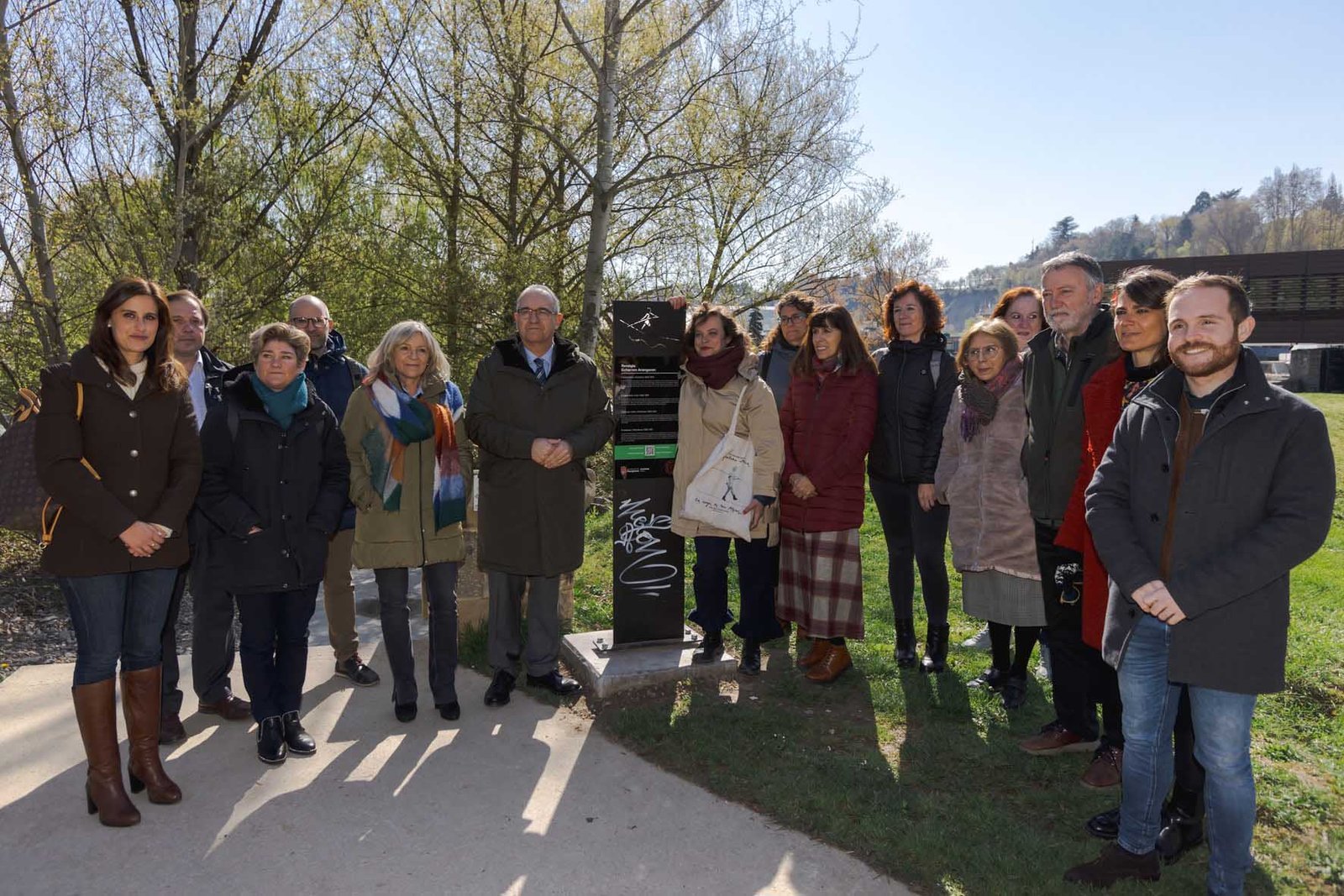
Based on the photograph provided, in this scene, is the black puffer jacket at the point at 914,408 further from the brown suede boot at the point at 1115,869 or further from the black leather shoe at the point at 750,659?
the brown suede boot at the point at 1115,869

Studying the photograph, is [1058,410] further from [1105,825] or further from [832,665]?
[832,665]

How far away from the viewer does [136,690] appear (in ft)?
12.0

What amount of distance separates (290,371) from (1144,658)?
3652mm

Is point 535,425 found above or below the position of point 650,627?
above

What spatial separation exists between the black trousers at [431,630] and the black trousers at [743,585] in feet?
4.70

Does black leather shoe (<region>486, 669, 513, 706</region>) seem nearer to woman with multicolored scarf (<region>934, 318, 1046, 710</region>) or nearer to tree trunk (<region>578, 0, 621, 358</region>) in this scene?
woman with multicolored scarf (<region>934, 318, 1046, 710</region>)

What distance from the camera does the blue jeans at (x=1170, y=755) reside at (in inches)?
112

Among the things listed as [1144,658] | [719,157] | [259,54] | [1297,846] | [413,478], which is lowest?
[1297,846]

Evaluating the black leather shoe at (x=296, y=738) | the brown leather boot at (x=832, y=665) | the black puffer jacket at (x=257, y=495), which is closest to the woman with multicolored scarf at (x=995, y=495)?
the brown leather boot at (x=832, y=665)

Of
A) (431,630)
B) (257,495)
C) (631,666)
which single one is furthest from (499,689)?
(257,495)

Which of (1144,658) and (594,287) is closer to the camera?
(1144,658)

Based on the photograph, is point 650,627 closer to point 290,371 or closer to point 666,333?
point 666,333

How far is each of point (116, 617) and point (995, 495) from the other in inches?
159

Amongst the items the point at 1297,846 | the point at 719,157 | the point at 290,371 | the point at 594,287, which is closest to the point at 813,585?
the point at 1297,846
